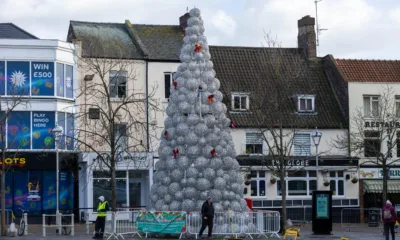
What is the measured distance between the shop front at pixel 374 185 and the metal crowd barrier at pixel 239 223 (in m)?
19.2

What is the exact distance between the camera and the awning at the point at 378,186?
51.2 metres

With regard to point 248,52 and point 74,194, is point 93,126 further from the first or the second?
point 248,52

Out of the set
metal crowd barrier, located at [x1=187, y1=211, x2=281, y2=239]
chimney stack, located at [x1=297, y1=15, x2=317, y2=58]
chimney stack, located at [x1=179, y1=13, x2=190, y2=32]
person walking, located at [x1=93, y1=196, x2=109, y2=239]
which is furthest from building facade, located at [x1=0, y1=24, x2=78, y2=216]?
chimney stack, located at [x1=297, y1=15, x2=317, y2=58]

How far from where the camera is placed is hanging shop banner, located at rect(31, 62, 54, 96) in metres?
46.0

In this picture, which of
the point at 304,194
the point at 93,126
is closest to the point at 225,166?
the point at 93,126

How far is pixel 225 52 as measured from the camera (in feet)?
176

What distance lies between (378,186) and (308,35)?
10.5 metres

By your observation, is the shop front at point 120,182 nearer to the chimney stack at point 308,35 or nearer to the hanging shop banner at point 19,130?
the hanging shop banner at point 19,130

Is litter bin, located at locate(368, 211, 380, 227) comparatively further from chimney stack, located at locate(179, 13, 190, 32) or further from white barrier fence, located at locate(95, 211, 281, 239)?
chimney stack, located at locate(179, 13, 190, 32)

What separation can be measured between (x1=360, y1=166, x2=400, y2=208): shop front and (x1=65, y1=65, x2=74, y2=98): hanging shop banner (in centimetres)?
1755

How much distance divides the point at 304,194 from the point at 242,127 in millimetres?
5438

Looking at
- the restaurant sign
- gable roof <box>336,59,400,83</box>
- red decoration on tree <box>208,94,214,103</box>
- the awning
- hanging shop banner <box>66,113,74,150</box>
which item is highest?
gable roof <box>336,59,400,83</box>

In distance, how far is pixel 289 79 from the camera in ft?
157

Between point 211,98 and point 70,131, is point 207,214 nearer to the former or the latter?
point 211,98
